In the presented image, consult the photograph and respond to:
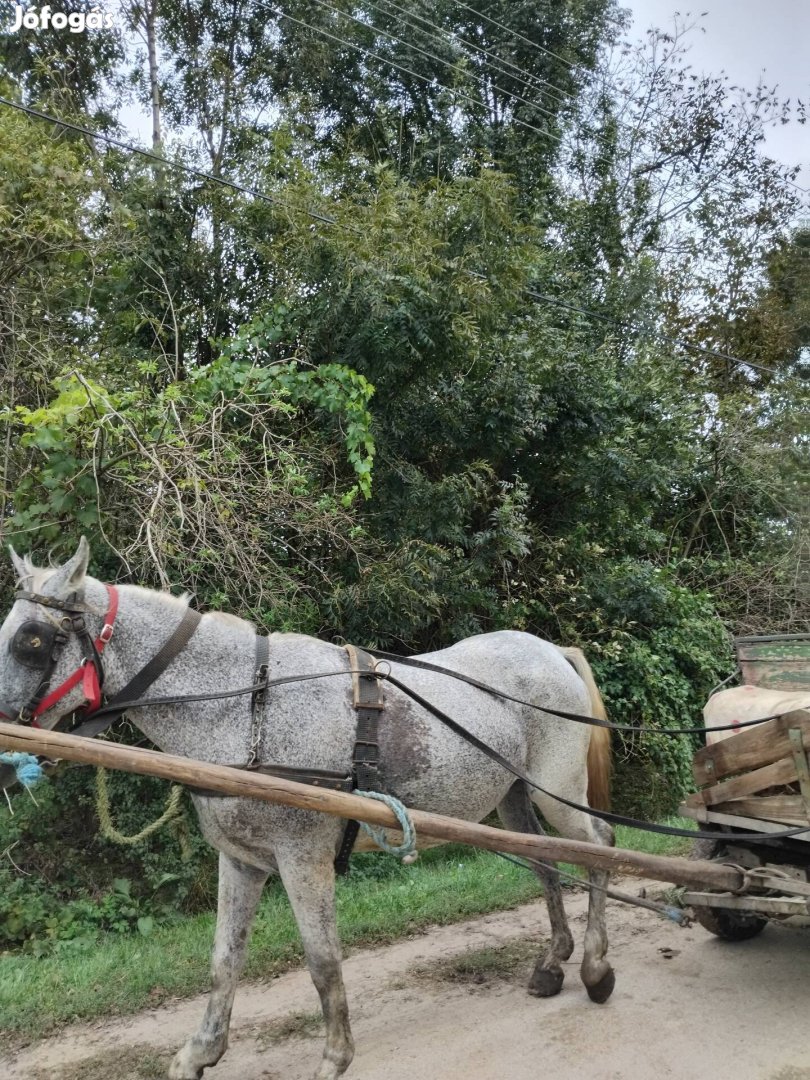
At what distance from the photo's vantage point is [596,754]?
16.3 ft

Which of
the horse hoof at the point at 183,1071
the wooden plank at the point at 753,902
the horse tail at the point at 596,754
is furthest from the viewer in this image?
the horse tail at the point at 596,754

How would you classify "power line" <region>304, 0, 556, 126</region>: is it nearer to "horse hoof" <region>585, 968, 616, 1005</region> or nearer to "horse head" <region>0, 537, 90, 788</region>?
"horse head" <region>0, 537, 90, 788</region>

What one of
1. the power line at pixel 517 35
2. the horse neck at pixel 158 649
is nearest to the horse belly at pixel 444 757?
the horse neck at pixel 158 649

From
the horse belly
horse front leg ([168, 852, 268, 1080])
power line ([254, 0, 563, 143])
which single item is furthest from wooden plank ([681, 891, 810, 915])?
power line ([254, 0, 563, 143])

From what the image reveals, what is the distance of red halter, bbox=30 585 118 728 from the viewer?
3.05 m

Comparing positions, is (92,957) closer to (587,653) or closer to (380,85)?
(587,653)

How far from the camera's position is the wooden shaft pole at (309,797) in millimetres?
2799

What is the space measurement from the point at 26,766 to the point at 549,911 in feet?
9.50

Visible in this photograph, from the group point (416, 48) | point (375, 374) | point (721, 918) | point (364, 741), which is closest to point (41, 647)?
point (364, 741)

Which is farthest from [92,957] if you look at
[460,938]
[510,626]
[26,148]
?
[26,148]

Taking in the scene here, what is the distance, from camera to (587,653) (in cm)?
896

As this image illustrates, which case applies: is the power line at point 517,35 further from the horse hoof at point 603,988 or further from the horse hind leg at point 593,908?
the horse hoof at point 603,988

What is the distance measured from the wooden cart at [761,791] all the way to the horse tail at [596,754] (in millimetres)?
486

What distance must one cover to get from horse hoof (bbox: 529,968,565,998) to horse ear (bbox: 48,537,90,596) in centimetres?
303
